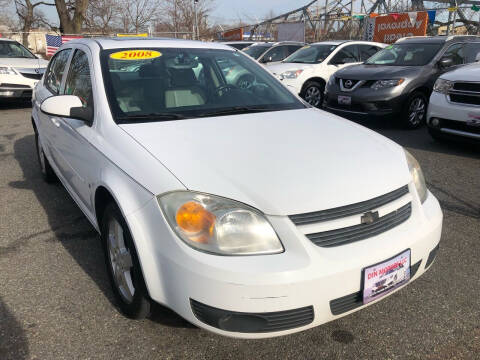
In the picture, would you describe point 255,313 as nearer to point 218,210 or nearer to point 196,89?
point 218,210

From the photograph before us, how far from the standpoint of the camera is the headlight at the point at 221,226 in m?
1.76

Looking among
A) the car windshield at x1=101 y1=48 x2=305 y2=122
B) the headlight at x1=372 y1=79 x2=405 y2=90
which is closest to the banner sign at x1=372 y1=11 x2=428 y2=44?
the headlight at x1=372 y1=79 x2=405 y2=90

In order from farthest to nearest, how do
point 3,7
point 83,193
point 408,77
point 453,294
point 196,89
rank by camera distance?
point 3,7, point 408,77, point 196,89, point 83,193, point 453,294

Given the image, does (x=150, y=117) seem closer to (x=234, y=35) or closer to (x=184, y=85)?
(x=184, y=85)

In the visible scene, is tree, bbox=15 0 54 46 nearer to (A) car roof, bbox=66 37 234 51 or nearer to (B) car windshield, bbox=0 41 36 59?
(B) car windshield, bbox=0 41 36 59

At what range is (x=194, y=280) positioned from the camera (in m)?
1.73

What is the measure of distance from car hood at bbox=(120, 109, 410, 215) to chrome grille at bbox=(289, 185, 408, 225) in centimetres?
2

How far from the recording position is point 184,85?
3.00 metres

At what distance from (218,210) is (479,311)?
69.3 inches

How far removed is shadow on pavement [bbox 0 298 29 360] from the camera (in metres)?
2.07

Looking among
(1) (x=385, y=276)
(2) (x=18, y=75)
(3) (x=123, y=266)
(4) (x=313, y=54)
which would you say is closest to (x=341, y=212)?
(1) (x=385, y=276)

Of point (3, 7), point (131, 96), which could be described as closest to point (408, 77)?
point (131, 96)

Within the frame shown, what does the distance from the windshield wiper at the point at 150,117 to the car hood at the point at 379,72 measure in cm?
535

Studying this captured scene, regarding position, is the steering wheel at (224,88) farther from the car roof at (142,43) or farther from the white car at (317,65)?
the white car at (317,65)
